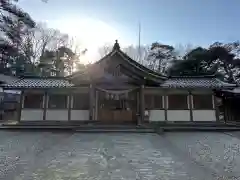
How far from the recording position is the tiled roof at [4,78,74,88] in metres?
14.7

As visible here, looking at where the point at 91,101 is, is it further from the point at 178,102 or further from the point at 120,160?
the point at 120,160

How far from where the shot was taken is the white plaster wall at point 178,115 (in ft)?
48.1

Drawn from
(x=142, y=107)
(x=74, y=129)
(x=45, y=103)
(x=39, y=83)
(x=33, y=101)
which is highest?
(x=39, y=83)

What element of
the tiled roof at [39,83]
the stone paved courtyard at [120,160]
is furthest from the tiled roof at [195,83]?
the tiled roof at [39,83]

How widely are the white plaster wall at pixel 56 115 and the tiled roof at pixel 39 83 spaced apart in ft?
5.56

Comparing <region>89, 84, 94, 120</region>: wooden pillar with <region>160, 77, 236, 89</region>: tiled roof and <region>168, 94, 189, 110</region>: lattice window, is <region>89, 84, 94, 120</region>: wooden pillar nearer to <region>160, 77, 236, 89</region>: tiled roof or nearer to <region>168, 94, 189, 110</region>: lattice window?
<region>160, 77, 236, 89</region>: tiled roof

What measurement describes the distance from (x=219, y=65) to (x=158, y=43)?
428 inches

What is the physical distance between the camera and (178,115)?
48.3 ft

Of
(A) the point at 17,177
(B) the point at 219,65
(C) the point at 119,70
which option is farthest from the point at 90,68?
(B) the point at 219,65

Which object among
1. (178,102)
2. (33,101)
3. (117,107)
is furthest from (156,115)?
(33,101)

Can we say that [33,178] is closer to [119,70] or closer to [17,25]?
[17,25]

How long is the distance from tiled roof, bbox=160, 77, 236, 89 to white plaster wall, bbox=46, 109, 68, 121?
681 centimetres

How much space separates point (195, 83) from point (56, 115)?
9.93 meters

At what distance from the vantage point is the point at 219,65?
29.5 meters
